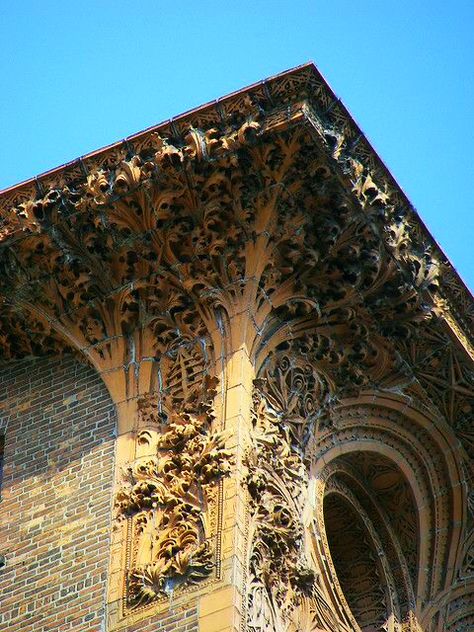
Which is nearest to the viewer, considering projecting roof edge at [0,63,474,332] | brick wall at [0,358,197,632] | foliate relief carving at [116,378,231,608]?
foliate relief carving at [116,378,231,608]

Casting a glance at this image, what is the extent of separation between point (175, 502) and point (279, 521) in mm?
1013

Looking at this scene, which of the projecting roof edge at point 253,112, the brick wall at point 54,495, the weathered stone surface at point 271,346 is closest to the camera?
the brick wall at point 54,495

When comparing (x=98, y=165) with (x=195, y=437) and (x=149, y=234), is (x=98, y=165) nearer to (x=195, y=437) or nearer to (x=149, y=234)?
(x=149, y=234)

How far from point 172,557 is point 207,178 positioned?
4.20 metres

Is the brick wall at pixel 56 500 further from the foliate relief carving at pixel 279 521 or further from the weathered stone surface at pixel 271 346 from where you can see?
the foliate relief carving at pixel 279 521

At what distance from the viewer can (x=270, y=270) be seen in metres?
21.7

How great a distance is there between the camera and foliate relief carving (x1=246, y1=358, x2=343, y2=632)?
19391 mm

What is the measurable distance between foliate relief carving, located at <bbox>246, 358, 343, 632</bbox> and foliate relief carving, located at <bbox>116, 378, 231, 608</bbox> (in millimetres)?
431

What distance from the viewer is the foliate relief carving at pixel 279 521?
19.4 m

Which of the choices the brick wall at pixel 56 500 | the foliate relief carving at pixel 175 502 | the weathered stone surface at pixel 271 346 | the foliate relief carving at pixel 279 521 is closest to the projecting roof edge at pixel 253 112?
the weathered stone surface at pixel 271 346

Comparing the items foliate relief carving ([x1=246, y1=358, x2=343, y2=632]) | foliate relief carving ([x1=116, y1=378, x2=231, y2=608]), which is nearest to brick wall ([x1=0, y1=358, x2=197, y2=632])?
foliate relief carving ([x1=116, y1=378, x2=231, y2=608])

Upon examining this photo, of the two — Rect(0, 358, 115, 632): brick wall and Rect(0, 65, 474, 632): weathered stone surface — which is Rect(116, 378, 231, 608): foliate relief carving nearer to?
Rect(0, 65, 474, 632): weathered stone surface

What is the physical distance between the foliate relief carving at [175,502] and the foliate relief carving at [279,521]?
1.41 feet

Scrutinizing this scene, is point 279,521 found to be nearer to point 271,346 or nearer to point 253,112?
point 271,346
